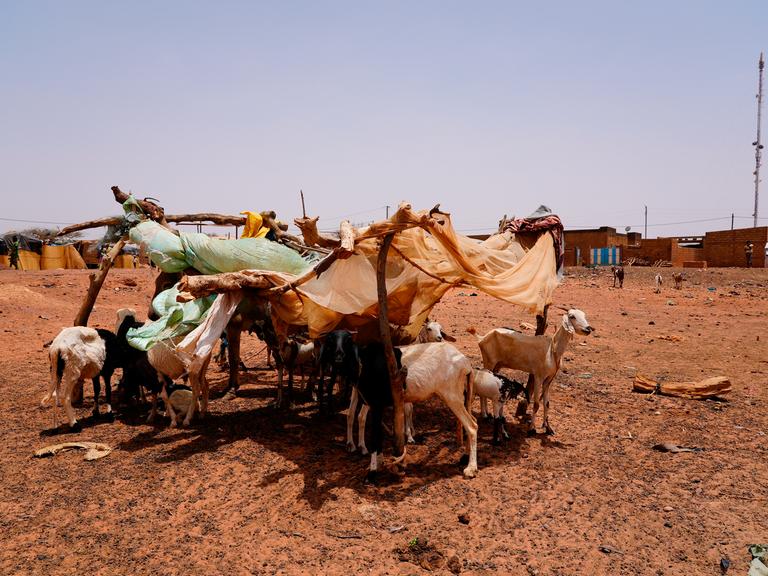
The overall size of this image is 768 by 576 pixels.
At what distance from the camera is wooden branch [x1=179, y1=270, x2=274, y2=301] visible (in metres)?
7.14

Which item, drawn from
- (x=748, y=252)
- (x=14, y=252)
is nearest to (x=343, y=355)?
(x=14, y=252)

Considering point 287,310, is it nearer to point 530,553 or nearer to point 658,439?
point 530,553

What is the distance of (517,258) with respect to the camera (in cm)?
801

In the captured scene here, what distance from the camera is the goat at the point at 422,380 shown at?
250 inches

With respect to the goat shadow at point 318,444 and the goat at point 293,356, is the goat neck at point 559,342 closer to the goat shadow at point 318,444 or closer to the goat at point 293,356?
the goat shadow at point 318,444

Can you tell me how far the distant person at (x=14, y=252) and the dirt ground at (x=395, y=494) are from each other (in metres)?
23.1

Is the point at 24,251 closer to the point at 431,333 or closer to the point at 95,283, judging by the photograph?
the point at 95,283

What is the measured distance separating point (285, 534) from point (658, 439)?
5.20 metres

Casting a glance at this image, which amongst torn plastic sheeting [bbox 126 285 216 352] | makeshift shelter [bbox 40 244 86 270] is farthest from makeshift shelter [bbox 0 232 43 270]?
torn plastic sheeting [bbox 126 285 216 352]

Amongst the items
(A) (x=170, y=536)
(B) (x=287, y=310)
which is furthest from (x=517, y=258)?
(A) (x=170, y=536)

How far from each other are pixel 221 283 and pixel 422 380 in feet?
10.5

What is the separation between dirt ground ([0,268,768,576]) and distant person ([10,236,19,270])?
2311cm

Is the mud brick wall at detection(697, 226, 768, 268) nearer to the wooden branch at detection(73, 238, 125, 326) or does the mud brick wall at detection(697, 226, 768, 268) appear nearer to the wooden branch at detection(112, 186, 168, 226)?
the wooden branch at detection(112, 186, 168, 226)

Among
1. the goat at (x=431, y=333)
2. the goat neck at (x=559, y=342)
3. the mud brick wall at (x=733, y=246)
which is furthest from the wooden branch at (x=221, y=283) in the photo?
the mud brick wall at (x=733, y=246)
